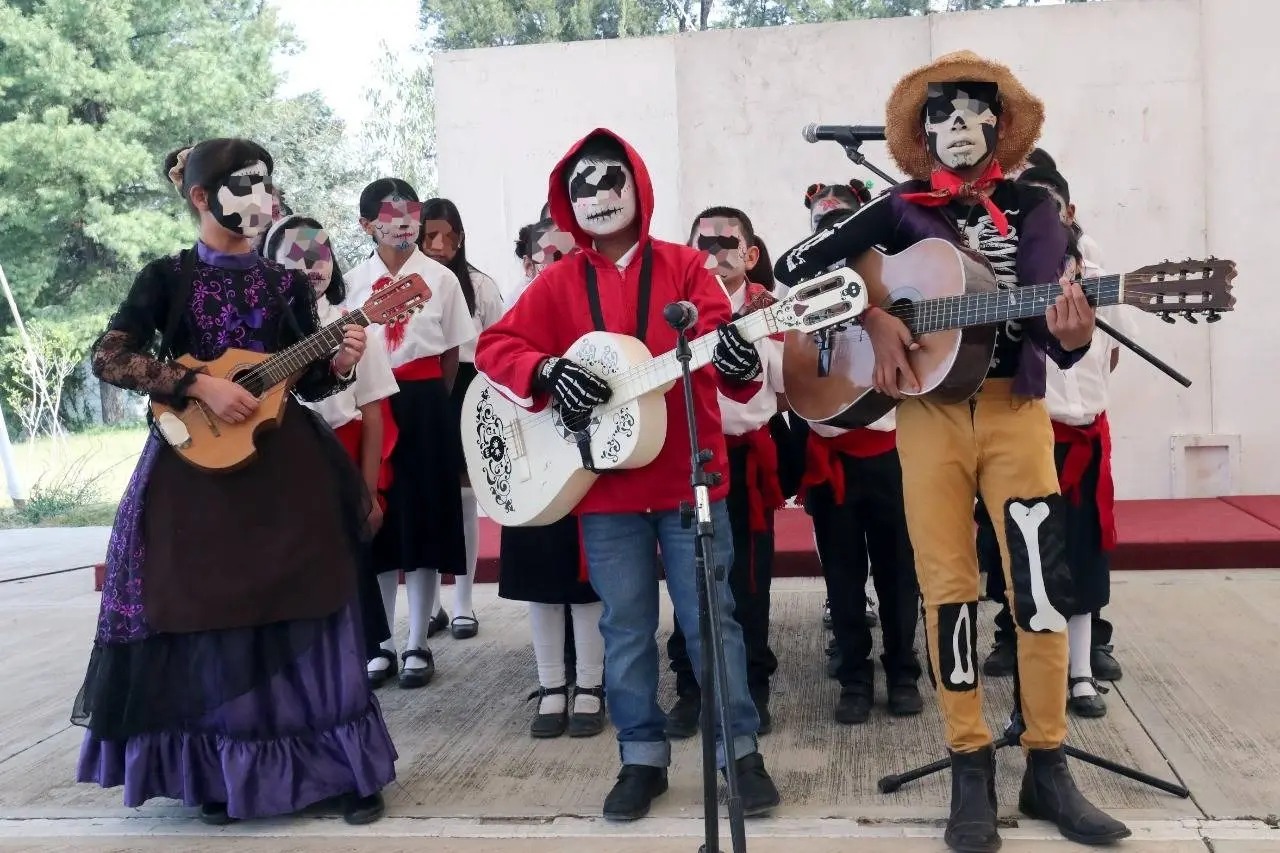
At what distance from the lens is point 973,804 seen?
122 inches

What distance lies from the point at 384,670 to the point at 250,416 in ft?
6.37

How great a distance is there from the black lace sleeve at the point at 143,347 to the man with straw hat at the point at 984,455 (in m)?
1.86

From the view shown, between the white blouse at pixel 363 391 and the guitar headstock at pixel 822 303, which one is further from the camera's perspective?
the white blouse at pixel 363 391

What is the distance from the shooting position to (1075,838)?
3082 mm

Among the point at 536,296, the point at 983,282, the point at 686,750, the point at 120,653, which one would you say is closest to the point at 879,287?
the point at 983,282

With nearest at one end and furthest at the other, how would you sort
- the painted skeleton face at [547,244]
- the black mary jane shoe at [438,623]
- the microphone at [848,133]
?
the microphone at [848,133] → the painted skeleton face at [547,244] → the black mary jane shoe at [438,623]

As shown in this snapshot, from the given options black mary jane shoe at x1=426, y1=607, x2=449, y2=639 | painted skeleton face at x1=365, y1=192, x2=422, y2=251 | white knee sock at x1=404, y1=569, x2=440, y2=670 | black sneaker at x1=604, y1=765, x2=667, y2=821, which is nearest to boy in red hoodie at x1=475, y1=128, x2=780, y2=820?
black sneaker at x1=604, y1=765, x2=667, y2=821

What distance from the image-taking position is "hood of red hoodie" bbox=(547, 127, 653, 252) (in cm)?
344

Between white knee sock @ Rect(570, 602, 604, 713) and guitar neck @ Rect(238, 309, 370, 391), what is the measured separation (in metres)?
1.43

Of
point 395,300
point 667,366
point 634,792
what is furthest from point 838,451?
point 395,300

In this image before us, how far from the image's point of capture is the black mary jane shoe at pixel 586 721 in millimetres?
4184

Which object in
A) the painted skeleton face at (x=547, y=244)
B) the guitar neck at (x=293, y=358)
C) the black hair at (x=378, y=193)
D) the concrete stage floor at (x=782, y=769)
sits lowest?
the concrete stage floor at (x=782, y=769)

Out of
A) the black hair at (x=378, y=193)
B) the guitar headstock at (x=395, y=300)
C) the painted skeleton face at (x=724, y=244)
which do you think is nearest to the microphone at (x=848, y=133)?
the painted skeleton face at (x=724, y=244)

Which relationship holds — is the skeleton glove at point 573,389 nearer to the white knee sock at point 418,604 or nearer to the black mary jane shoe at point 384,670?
the white knee sock at point 418,604
